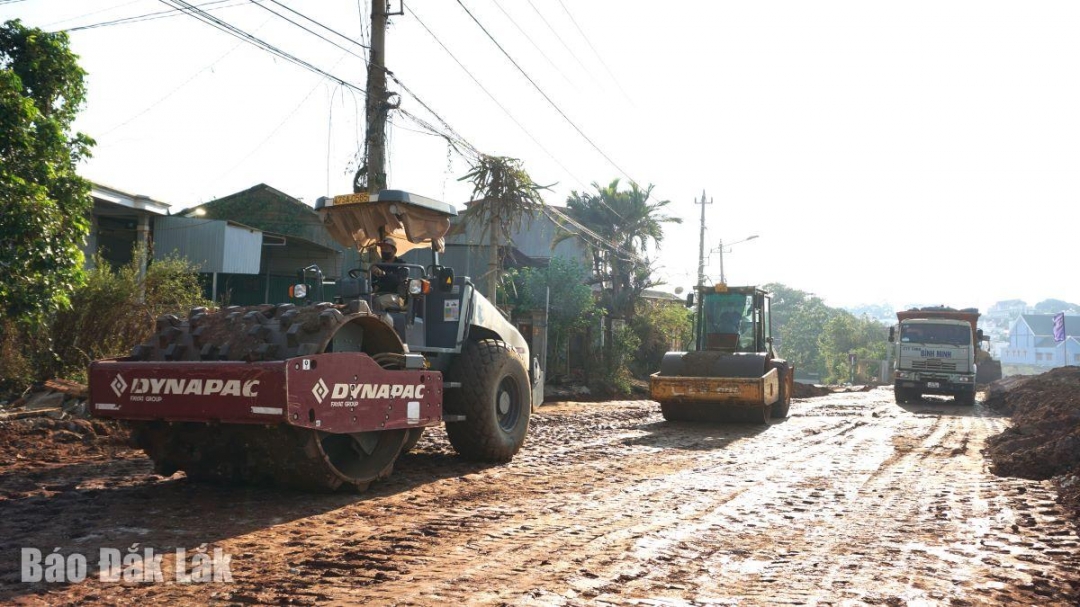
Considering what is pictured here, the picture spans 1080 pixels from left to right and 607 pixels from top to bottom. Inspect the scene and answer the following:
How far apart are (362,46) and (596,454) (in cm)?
817

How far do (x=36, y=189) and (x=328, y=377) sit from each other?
16.9 ft

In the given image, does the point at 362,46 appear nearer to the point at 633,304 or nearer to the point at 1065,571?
the point at 1065,571

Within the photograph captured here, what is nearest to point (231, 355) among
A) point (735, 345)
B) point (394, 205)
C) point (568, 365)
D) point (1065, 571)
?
point (394, 205)

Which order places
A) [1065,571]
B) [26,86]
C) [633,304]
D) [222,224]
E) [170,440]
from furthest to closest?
1. [633,304]
2. [222,224]
3. [26,86]
4. [170,440]
5. [1065,571]

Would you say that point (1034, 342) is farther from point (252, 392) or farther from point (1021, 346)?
point (252, 392)

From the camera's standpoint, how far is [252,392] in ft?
19.0

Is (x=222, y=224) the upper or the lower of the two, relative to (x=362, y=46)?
lower

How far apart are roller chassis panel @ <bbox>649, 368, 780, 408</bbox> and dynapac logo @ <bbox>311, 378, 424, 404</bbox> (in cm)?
786

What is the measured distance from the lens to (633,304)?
1163 inches

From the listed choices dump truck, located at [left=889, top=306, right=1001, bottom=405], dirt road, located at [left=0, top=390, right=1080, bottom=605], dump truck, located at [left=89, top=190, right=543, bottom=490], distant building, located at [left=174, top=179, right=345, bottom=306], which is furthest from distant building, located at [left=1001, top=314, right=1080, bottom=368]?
dump truck, located at [left=89, top=190, right=543, bottom=490]

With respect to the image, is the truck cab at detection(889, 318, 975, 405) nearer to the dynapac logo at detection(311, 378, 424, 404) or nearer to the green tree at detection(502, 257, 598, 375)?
the green tree at detection(502, 257, 598, 375)

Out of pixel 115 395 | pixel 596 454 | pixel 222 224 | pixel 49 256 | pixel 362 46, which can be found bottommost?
pixel 596 454

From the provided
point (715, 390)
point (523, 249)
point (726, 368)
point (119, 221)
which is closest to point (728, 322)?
point (726, 368)

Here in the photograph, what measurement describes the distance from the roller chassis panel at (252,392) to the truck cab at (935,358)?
803 inches
